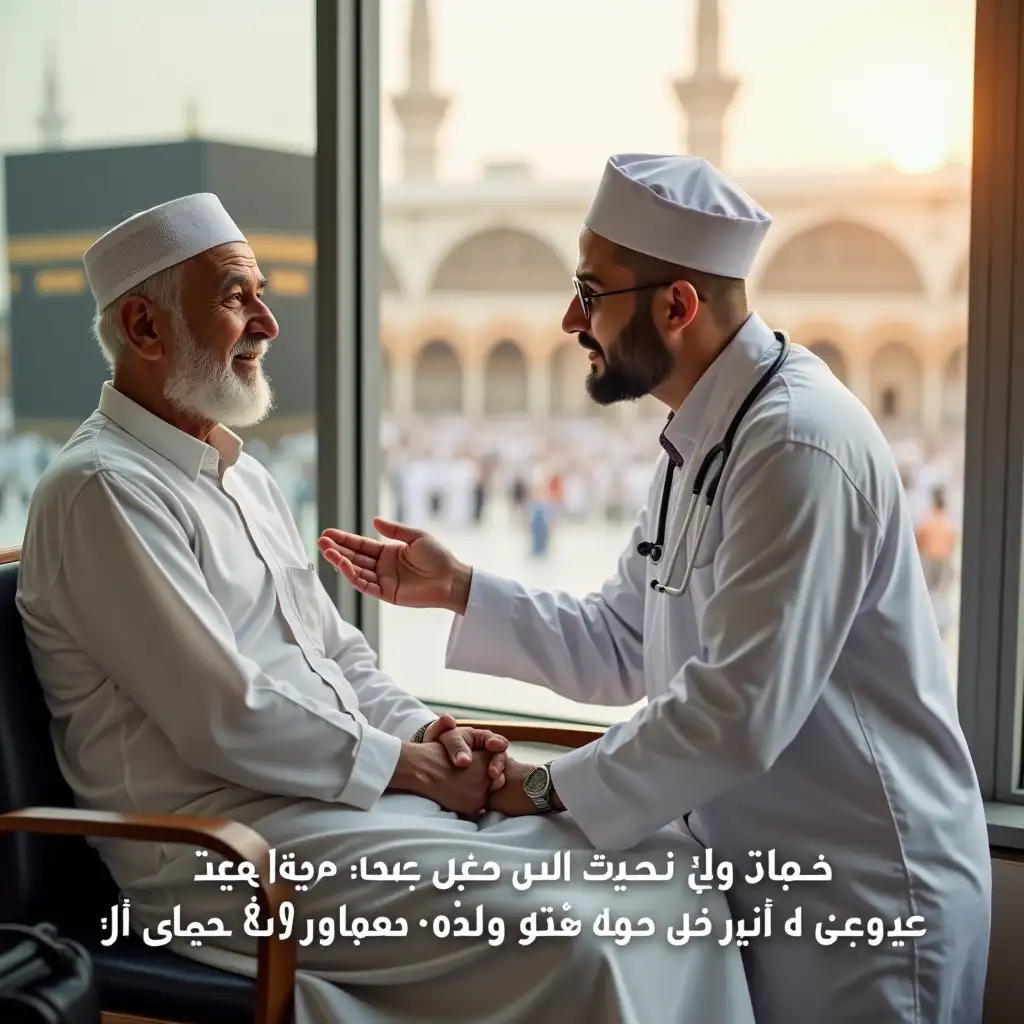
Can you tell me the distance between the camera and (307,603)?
2607 millimetres

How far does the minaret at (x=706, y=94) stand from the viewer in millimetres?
3047

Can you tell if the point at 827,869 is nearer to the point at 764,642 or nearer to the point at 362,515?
the point at 764,642

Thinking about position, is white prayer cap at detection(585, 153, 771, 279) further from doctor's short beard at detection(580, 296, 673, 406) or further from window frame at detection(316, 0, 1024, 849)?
window frame at detection(316, 0, 1024, 849)

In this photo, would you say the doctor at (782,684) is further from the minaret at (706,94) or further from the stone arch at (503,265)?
the stone arch at (503,265)

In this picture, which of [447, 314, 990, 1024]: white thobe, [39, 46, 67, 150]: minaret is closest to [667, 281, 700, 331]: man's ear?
[447, 314, 990, 1024]: white thobe

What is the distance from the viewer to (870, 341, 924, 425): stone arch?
2.91 m

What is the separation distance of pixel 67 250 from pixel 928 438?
7.65 ft

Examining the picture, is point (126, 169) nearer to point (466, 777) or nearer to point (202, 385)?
point (202, 385)

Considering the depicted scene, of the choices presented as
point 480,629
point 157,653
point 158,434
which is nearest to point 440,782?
point 480,629

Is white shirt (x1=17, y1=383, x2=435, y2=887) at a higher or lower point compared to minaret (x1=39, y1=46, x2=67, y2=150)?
lower

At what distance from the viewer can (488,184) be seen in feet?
10.9

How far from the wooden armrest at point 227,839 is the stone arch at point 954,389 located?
Result: 5.58 ft

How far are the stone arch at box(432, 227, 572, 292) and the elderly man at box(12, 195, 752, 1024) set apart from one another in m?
0.88

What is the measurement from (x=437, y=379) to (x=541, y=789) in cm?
140
